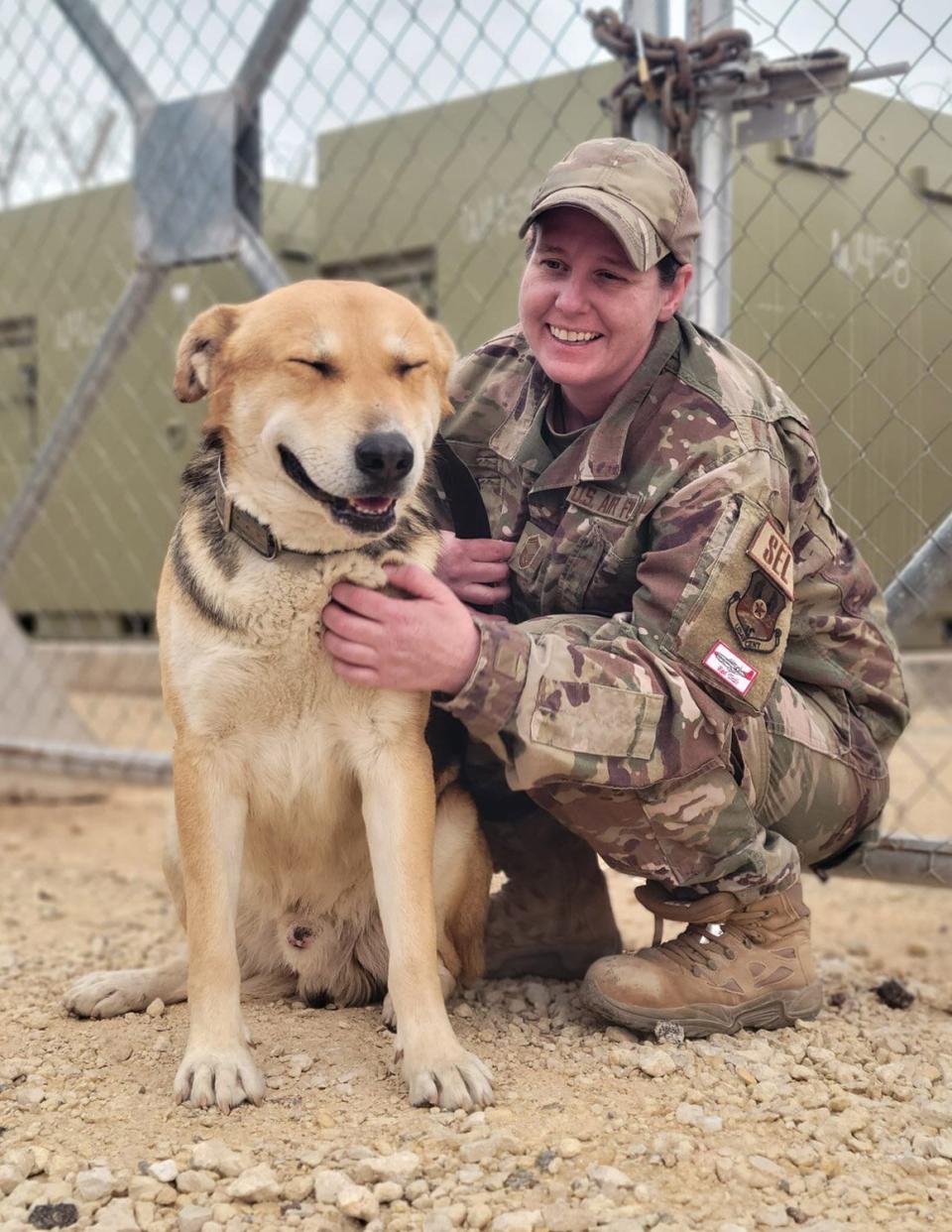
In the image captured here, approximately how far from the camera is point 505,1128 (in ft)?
6.41

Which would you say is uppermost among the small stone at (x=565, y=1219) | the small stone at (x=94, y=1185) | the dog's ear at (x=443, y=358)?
the dog's ear at (x=443, y=358)

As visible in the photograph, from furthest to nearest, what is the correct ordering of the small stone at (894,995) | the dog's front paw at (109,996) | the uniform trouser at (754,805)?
1. the small stone at (894,995)
2. the dog's front paw at (109,996)
3. the uniform trouser at (754,805)

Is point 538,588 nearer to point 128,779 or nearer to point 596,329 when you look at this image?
point 596,329

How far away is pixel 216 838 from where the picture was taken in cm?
220

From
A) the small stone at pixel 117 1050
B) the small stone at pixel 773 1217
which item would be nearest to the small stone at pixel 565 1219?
the small stone at pixel 773 1217

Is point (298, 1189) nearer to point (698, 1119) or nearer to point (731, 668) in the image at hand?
point (698, 1119)

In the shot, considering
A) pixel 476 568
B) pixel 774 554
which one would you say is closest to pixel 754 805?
pixel 774 554

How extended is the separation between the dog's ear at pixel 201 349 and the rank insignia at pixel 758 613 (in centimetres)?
99

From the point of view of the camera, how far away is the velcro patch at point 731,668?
2.24 m

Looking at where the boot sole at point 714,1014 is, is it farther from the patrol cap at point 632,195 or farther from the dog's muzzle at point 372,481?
the patrol cap at point 632,195

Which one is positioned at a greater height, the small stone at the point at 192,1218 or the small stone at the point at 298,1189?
the small stone at the point at 298,1189

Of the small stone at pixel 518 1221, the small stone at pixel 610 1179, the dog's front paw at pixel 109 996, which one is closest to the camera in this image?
the small stone at pixel 518 1221

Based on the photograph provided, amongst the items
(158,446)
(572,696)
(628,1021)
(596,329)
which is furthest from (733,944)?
(158,446)

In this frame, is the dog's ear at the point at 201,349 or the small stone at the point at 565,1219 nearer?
the small stone at the point at 565,1219
